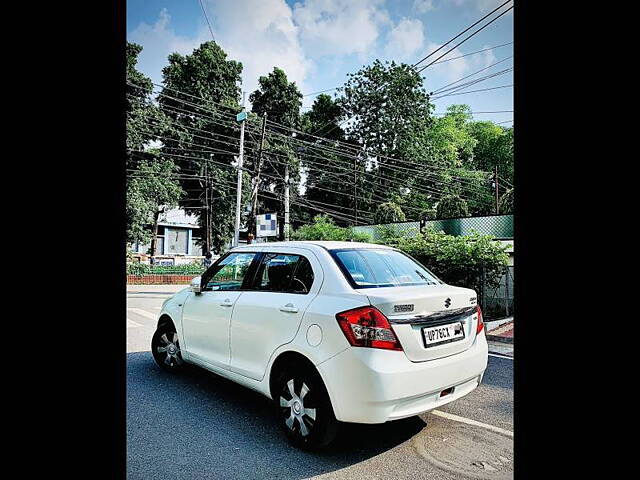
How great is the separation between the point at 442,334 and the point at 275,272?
1572mm

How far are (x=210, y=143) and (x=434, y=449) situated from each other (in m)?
30.1

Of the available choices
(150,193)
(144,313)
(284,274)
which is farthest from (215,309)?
(150,193)

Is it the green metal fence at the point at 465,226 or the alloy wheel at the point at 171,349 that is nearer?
the alloy wheel at the point at 171,349

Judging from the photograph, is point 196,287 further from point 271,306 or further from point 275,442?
point 275,442

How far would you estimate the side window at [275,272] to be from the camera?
12.5 feet

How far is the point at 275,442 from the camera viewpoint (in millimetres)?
3361

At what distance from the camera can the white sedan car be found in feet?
9.66

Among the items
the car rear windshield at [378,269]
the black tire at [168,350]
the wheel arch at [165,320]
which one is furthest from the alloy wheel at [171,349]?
the car rear windshield at [378,269]

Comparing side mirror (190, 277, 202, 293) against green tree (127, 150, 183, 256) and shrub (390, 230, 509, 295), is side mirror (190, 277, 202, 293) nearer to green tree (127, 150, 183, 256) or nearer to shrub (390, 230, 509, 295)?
shrub (390, 230, 509, 295)

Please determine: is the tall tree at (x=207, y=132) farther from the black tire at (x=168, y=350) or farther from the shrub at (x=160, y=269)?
the black tire at (x=168, y=350)

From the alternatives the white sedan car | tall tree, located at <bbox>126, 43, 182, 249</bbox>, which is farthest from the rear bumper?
tall tree, located at <bbox>126, 43, 182, 249</bbox>
